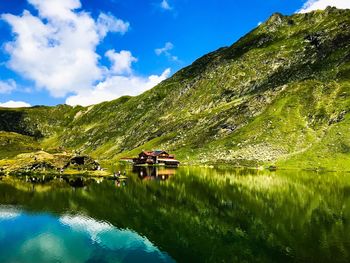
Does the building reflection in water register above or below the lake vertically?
above

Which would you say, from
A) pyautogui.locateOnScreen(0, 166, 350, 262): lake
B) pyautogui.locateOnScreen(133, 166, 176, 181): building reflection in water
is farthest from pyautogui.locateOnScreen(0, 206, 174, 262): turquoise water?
pyautogui.locateOnScreen(133, 166, 176, 181): building reflection in water

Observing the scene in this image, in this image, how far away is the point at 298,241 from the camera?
46812 mm

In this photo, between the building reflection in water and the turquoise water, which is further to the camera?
the building reflection in water

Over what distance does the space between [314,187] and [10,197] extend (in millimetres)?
76917

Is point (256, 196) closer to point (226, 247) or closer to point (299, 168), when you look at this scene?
point (226, 247)

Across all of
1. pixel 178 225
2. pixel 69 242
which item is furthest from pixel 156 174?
pixel 69 242

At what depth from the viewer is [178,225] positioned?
57875mm

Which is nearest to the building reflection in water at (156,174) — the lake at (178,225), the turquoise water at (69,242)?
the lake at (178,225)

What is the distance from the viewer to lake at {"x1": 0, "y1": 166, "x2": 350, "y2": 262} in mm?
44000

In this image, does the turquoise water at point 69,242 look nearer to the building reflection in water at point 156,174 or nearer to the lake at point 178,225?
the lake at point 178,225

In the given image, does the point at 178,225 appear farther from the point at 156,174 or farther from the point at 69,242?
the point at 156,174

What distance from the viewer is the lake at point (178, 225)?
44000mm

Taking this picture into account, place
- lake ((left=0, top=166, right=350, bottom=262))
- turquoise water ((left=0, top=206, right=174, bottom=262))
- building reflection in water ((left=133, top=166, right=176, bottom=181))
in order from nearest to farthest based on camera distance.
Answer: lake ((left=0, top=166, right=350, bottom=262)), turquoise water ((left=0, top=206, right=174, bottom=262)), building reflection in water ((left=133, top=166, right=176, bottom=181))

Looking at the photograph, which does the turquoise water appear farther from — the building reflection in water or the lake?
the building reflection in water
